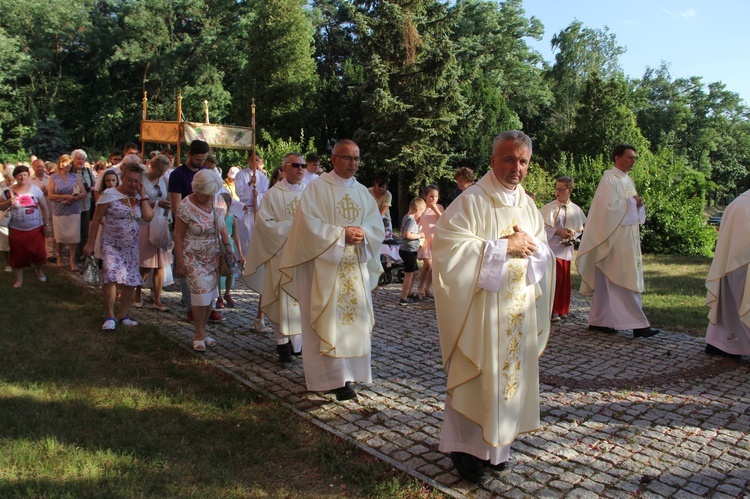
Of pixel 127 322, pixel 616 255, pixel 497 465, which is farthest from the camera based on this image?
pixel 616 255

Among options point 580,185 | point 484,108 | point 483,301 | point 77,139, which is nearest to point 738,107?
point 484,108

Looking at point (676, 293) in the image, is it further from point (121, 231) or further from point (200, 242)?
point (121, 231)

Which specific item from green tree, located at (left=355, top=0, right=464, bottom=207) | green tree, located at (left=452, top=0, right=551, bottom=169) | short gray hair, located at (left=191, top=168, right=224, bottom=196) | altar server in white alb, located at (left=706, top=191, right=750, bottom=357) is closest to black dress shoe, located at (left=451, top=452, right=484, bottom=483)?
short gray hair, located at (left=191, top=168, right=224, bottom=196)

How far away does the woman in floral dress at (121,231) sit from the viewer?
6949mm

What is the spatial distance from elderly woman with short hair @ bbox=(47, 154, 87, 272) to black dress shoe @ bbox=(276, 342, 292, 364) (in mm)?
5980

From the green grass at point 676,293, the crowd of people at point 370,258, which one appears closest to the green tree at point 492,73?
the green grass at point 676,293

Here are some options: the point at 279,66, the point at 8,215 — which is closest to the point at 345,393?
the point at 8,215

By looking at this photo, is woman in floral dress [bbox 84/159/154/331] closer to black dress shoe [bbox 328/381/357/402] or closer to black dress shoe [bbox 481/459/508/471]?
black dress shoe [bbox 328/381/357/402]

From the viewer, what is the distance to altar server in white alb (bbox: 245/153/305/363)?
602 centimetres

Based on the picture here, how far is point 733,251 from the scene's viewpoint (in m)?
6.50

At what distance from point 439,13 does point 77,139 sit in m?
29.3

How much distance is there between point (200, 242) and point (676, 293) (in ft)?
27.7

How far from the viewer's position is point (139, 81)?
4238 cm

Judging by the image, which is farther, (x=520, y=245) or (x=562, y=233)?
(x=562, y=233)
